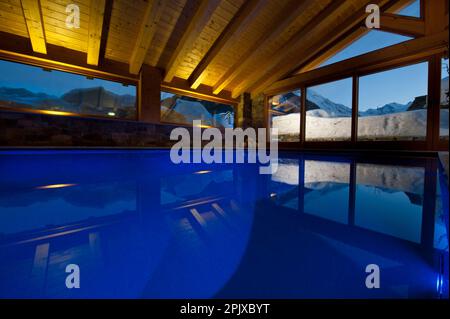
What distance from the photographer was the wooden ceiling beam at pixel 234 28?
390 cm

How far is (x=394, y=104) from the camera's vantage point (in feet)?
17.3

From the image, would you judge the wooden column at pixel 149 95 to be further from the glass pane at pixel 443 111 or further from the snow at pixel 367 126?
the glass pane at pixel 443 111

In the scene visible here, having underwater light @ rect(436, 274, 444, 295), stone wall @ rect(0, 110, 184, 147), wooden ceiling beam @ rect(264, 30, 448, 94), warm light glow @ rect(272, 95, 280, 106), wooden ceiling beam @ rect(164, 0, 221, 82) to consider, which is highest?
wooden ceiling beam @ rect(164, 0, 221, 82)

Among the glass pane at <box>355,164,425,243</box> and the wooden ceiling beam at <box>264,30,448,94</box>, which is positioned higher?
the wooden ceiling beam at <box>264,30,448,94</box>

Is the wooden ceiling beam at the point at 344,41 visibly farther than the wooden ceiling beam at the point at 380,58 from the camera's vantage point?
Yes

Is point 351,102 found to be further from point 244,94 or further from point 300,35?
point 244,94

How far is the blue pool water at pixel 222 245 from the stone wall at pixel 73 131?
4049 mm

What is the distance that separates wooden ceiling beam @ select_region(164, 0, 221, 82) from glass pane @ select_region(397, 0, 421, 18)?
4.59 metres

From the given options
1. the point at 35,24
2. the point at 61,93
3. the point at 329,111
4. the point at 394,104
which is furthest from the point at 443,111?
the point at 61,93

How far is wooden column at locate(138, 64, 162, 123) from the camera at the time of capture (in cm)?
561

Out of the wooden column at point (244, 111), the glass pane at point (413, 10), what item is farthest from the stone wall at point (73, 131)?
the glass pane at point (413, 10)

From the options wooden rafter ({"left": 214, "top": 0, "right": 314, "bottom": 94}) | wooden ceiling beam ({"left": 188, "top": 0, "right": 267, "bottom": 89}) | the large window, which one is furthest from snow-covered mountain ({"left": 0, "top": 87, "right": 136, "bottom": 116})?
wooden rafter ({"left": 214, "top": 0, "right": 314, "bottom": 94})

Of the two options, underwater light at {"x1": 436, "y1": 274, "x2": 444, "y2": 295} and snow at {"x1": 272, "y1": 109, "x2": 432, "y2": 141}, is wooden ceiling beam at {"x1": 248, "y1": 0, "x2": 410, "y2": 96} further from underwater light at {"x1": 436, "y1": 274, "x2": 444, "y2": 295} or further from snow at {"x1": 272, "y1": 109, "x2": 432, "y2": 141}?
underwater light at {"x1": 436, "y1": 274, "x2": 444, "y2": 295}
